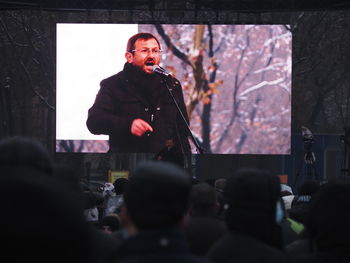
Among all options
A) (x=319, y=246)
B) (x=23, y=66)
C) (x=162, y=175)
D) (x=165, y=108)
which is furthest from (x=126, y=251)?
(x=23, y=66)

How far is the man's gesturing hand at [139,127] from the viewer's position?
1089 centimetres

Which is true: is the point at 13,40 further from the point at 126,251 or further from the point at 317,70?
the point at 126,251

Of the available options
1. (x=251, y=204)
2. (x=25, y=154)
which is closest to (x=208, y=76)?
(x=251, y=204)

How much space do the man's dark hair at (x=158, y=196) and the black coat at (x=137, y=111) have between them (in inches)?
366

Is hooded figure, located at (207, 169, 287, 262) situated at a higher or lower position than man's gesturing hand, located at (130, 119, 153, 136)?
lower

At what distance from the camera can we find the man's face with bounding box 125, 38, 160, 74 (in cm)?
1103

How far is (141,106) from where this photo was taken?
36.0 feet

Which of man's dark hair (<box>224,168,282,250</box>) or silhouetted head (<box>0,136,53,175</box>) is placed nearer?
silhouetted head (<box>0,136,53,175</box>)

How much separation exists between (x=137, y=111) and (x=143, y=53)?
0.99 meters

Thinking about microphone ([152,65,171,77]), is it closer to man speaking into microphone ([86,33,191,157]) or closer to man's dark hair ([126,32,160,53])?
man speaking into microphone ([86,33,191,157])

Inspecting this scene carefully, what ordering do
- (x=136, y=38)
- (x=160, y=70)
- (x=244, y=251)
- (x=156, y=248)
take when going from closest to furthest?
1. (x=156, y=248)
2. (x=244, y=251)
3. (x=160, y=70)
4. (x=136, y=38)

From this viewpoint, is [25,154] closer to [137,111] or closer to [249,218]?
[249,218]

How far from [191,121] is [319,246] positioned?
→ 894 cm

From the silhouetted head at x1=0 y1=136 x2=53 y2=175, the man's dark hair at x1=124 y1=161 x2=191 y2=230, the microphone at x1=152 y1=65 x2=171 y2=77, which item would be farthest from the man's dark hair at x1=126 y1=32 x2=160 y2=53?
the man's dark hair at x1=124 y1=161 x2=191 y2=230
